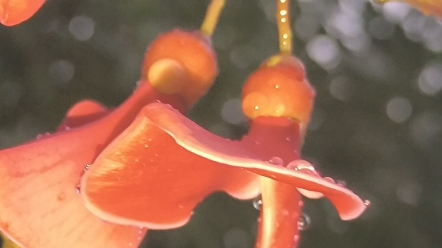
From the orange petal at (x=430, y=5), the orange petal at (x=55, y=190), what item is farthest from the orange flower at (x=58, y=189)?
the orange petal at (x=430, y=5)

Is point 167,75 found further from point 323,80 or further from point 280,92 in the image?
point 323,80

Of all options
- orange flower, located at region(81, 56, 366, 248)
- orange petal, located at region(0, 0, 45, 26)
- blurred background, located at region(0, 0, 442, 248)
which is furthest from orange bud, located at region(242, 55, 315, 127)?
blurred background, located at region(0, 0, 442, 248)

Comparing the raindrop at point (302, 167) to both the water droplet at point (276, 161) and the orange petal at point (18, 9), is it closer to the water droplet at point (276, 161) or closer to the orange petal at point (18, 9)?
the water droplet at point (276, 161)

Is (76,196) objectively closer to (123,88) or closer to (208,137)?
(208,137)

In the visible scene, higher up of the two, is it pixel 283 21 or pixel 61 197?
pixel 283 21

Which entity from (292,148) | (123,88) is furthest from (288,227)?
(123,88)

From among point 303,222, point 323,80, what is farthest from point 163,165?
point 323,80

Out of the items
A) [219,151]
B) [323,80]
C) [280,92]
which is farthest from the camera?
[323,80]
